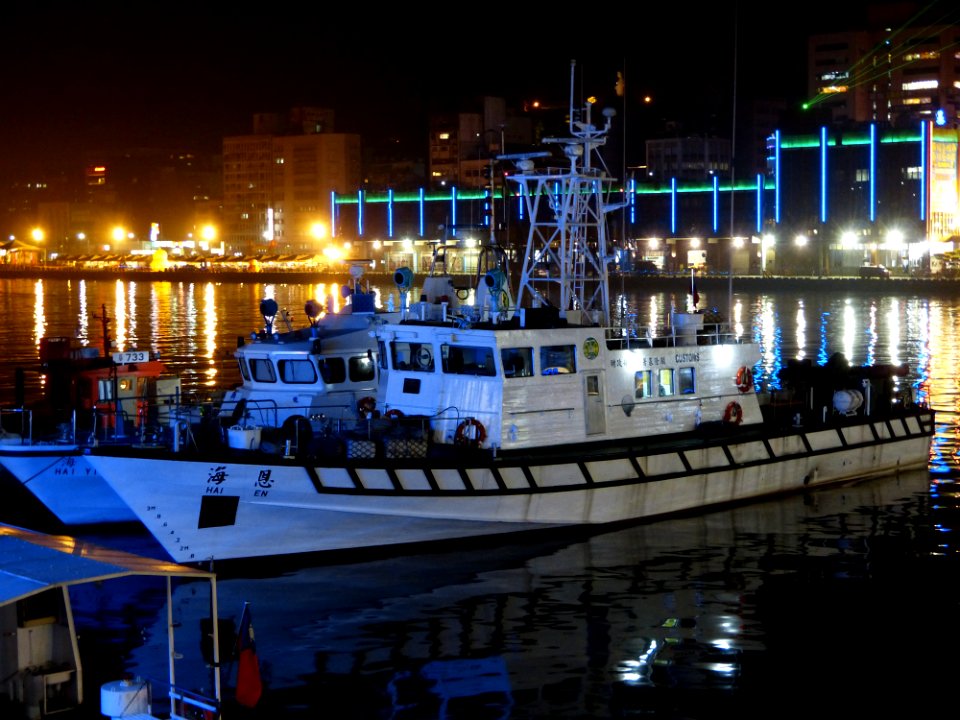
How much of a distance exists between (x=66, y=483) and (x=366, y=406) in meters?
5.17

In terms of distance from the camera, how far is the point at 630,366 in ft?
72.6

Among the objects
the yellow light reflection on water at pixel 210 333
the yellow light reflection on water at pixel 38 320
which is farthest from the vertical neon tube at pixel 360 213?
the yellow light reflection on water at pixel 38 320

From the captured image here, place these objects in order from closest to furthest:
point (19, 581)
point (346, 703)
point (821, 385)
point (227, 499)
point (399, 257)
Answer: point (19, 581), point (346, 703), point (227, 499), point (821, 385), point (399, 257)

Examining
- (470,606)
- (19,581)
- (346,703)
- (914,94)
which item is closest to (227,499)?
(470,606)

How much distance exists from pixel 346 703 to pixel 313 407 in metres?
9.55

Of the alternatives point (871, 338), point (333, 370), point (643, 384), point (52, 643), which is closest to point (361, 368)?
point (333, 370)

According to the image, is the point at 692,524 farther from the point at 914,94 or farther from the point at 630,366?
the point at 914,94

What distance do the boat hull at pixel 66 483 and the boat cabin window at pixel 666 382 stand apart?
9.30 meters

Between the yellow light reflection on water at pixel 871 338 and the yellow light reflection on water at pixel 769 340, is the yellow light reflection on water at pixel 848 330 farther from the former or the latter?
the yellow light reflection on water at pixel 769 340

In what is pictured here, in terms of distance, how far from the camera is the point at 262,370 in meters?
A: 23.6

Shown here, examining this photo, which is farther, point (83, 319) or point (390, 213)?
point (390, 213)

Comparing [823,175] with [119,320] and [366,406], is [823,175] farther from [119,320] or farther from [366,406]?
[366,406]

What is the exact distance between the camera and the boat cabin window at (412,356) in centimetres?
2144

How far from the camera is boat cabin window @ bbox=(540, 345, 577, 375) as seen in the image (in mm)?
20938
